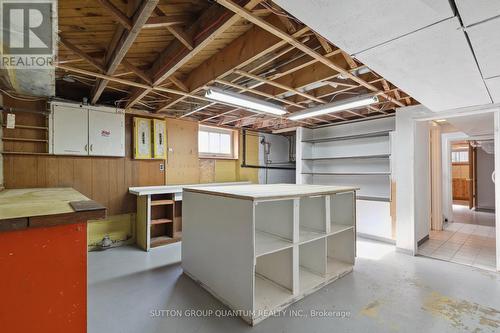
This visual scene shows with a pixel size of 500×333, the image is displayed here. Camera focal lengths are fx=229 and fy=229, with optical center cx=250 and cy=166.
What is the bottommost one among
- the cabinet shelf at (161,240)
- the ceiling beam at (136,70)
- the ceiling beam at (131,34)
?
the cabinet shelf at (161,240)

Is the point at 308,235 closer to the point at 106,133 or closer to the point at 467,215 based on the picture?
the point at 106,133

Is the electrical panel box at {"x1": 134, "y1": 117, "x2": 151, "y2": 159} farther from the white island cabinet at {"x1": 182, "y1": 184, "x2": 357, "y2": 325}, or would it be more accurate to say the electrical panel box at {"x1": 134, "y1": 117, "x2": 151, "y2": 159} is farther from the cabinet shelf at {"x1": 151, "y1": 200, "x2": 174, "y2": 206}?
the white island cabinet at {"x1": 182, "y1": 184, "x2": 357, "y2": 325}

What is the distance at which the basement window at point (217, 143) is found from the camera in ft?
17.4

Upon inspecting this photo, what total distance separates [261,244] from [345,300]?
1049 mm

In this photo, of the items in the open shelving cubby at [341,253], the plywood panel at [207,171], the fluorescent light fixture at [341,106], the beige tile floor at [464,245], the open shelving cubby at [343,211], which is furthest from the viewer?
the plywood panel at [207,171]

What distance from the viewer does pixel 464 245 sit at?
13.1 ft

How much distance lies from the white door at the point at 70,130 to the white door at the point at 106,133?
9 centimetres

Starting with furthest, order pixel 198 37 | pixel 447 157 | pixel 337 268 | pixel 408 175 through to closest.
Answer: pixel 447 157 < pixel 408 175 < pixel 337 268 < pixel 198 37

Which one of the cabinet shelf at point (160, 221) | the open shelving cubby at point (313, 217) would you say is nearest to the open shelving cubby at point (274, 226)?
the open shelving cubby at point (313, 217)

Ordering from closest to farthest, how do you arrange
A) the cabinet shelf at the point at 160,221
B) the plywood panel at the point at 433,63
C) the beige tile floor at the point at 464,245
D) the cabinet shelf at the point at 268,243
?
the plywood panel at the point at 433,63, the cabinet shelf at the point at 268,243, the beige tile floor at the point at 464,245, the cabinet shelf at the point at 160,221

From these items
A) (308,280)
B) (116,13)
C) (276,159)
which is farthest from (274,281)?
(276,159)

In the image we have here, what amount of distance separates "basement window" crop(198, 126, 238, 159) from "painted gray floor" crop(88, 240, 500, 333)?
2.67 meters

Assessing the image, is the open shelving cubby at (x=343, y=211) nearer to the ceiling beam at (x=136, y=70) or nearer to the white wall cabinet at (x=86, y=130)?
the ceiling beam at (x=136, y=70)

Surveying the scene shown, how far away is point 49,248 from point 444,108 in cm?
439
